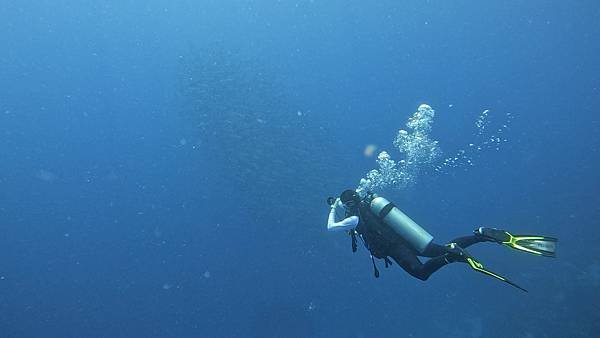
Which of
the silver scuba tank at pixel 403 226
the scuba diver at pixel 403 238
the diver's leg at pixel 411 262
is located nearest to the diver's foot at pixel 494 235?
the scuba diver at pixel 403 238

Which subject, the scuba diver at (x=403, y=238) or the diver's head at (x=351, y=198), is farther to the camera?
the diver's head at (x=351, y=198)

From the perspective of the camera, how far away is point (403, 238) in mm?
7137

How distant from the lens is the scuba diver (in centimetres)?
667

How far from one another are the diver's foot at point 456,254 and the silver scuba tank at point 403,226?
0.49 m

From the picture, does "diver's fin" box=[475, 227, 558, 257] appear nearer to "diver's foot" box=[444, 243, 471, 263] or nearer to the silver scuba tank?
"diver's foot" box=[444, 243, 471, 263]

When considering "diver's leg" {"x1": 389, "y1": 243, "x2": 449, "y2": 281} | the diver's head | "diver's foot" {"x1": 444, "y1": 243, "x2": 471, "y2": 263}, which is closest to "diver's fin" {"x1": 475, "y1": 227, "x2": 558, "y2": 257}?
"diver's foot" {"x1": 444, "y1": 243, "x2": 471, "y2": 263}

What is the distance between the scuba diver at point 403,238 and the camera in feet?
21.9

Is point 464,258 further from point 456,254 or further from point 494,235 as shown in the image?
point 494,235

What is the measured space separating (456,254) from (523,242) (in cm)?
117

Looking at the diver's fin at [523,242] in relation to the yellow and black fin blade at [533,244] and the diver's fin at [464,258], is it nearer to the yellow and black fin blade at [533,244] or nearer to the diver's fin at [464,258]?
the yellow and black fin blade at [533,244]

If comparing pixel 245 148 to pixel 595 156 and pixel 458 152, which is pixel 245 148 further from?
pixel 595 156

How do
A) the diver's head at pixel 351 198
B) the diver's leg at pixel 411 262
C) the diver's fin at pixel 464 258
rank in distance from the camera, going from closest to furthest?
the diver's fin at pixel 464 258 < the diver's leg at pixel 411 262 < the diver's head at pixel 351 198

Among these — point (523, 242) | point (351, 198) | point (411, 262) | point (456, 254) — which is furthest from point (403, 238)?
point (523, 242)

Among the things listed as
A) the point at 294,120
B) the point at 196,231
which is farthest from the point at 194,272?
the point at 294,120
